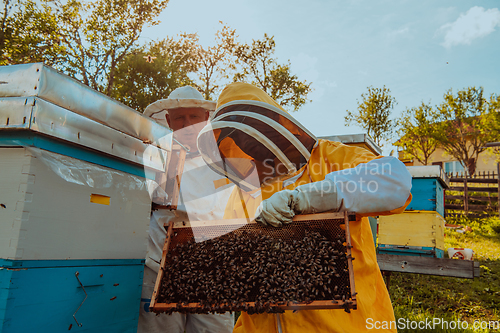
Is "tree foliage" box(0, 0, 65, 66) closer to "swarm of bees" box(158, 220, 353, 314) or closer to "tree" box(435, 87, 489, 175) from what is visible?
"swarm of bees" box(158, 220, 353, 314)

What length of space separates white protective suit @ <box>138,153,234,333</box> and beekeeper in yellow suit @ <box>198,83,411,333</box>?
99 centimetres

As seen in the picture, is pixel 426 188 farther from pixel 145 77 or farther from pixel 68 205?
pixel 145 77

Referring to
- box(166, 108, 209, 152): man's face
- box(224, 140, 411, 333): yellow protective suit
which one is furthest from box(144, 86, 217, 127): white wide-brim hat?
box(224, 140, 411, 333): yellow protective suit

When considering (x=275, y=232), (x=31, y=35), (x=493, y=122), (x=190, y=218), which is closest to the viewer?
(x=275, y=232)

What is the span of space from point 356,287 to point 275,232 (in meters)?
0.53

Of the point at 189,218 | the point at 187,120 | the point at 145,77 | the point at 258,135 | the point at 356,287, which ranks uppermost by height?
the point at 145,77

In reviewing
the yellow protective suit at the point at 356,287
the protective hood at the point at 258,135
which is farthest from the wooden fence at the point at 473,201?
the protective hood at the point at 258,135

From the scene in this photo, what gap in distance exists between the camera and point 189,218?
3506mm

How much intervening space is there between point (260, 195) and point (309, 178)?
1.28ft

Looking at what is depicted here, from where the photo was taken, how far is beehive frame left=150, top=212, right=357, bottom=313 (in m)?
1.56

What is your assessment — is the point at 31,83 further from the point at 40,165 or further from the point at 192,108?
the point at 192,108

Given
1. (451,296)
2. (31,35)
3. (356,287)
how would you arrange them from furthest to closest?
(31,35), (451,296), (356,287)

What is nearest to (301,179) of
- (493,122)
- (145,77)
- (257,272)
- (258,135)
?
(258,135)

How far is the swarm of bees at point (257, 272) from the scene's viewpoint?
1658 millimetres
